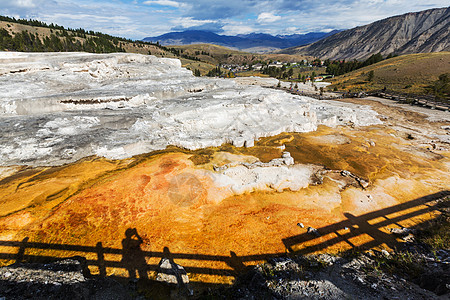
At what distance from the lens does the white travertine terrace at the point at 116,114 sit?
15438 mm

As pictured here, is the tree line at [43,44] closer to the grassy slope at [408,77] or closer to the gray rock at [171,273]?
the gray rock at [171,273]

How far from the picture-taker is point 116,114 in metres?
20.1

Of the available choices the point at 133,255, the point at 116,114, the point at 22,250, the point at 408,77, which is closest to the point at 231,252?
the point at 133,255

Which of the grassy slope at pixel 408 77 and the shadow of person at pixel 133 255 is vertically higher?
the grassy slope at pixel 408 77

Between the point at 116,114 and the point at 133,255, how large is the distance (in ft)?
54.9

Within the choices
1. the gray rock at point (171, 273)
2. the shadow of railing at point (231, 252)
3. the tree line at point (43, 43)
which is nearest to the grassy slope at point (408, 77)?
the shadow of railing at point (231, 252)

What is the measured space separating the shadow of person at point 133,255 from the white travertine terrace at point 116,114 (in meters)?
8.23

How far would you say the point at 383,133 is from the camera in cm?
2188

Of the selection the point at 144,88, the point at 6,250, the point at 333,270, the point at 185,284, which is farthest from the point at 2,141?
the point at 333,270

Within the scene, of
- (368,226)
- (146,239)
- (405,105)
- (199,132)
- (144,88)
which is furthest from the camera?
(405,105)

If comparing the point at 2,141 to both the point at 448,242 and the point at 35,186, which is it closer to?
the point at 35,186

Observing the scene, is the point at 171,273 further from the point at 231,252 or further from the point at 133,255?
the point at 231,252

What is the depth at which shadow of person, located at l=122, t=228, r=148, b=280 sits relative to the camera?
23.6 ft

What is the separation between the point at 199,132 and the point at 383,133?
21386 millimetres
